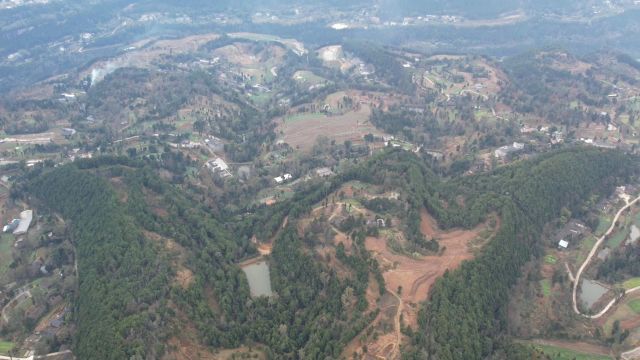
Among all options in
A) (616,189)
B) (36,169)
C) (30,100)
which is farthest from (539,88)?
(30,100)

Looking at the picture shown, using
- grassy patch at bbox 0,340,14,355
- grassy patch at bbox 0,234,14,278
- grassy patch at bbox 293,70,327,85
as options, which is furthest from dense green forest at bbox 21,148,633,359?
grassy patch at bbox 293,70,327,85

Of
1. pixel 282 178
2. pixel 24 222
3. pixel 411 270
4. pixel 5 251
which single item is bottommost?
pixel 282 178

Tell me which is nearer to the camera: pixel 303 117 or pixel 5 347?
pixel 5 347

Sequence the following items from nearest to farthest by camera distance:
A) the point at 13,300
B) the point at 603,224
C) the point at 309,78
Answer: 1. the point at 13,300
2. the point at 603,224
3. the point at 309,78

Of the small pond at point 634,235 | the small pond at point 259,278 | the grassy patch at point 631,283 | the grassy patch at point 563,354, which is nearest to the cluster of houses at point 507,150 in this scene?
the small pond at point 634,235

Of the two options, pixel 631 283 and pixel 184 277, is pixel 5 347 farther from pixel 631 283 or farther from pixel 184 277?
pixel 631 283

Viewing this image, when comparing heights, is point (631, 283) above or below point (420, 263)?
below

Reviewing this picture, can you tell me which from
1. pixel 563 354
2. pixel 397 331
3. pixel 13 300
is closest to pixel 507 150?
pixel 563 354
